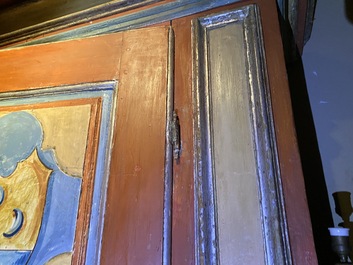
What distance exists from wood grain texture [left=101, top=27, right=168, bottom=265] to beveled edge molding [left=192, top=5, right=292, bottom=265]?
0.28 feet

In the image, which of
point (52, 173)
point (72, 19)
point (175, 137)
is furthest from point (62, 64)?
point (175, 137)

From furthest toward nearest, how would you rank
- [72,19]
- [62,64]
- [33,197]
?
[72,19]
[62,64]
[33,197]

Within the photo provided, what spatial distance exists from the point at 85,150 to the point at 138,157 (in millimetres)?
151

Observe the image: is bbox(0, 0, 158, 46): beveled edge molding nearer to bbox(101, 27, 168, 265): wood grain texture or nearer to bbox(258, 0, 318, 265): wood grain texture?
bbox(101, 27, 168, 265): wood grain texture

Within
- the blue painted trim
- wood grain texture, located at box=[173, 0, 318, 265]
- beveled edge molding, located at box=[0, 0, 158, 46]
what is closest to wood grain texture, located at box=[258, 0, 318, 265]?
wood grain texture, located at box=[173, 0, 318, 265]

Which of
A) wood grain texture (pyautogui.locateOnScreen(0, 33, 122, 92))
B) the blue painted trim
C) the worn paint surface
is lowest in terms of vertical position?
the worn paint surface

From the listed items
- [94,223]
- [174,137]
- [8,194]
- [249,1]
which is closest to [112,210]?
[94,223]

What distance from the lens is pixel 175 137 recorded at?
0.63m

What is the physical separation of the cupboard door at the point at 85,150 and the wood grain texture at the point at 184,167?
35 mm

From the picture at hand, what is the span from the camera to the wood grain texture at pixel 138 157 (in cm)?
57

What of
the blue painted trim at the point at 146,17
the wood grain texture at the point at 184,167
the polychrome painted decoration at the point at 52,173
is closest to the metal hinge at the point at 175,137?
the wood grain texture at the point at 184,167

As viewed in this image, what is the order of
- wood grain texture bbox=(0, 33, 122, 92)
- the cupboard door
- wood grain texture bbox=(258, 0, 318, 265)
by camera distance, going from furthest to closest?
wood grain texture bbox=(0, 33, 122, 92)
the cupboard door
wood grain texture bbox=(258, 0, 318, 265)

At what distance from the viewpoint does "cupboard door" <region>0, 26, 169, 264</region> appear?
594 millimetres

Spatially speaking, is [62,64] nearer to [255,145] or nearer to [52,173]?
[52,173]
